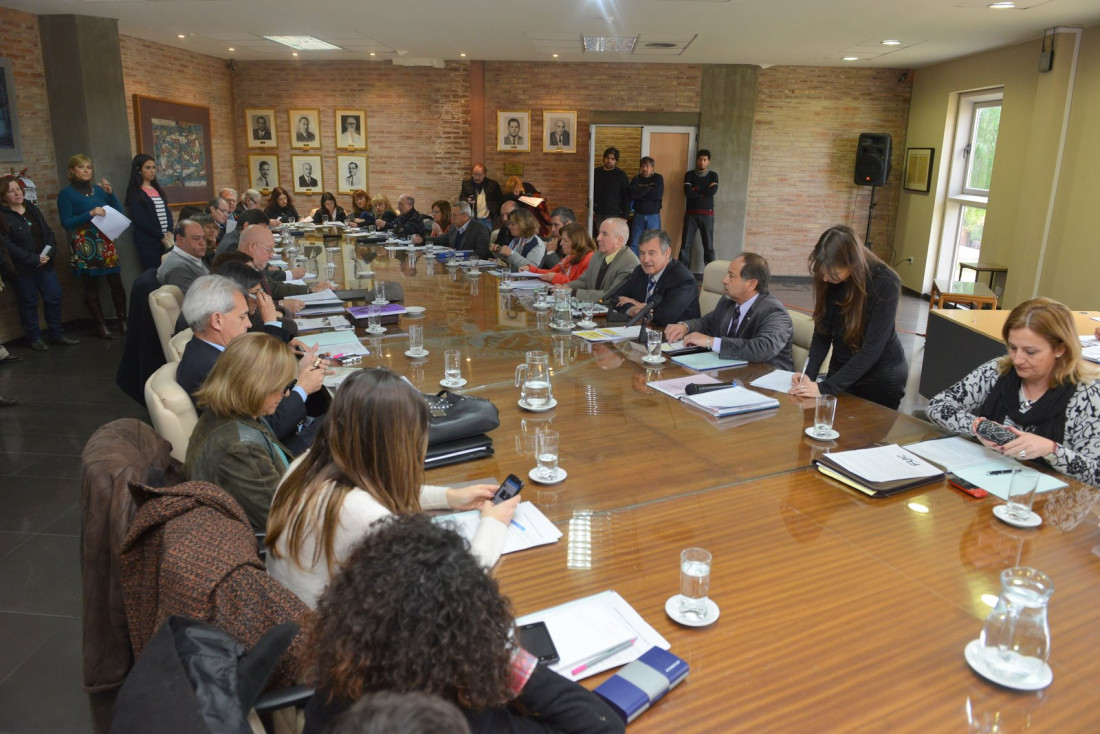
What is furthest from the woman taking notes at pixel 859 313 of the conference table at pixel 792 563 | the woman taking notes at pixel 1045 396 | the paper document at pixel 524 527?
the paper document at pixel 524 527

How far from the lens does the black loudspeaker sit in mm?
11102

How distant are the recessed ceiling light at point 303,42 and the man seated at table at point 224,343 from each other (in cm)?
800

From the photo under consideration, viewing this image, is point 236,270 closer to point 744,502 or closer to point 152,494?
point 152,494

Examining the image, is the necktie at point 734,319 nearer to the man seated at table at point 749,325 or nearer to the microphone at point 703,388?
the man seated at table at point 749,325

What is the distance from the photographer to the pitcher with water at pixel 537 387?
2.82 meters

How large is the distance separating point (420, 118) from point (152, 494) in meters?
11.8

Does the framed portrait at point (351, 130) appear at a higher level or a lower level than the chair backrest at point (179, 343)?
higher

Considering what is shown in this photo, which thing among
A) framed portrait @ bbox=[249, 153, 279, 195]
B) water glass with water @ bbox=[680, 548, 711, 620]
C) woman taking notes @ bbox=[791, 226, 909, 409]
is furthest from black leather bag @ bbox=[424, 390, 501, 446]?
framed portrait @ bbox=[249, 153, 279, 195]

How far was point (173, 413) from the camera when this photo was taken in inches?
97.2

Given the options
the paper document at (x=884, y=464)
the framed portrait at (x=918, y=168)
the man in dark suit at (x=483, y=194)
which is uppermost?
the framed portrait at (x=918, y=168)

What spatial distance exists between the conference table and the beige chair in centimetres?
89

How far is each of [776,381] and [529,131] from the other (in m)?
10.0

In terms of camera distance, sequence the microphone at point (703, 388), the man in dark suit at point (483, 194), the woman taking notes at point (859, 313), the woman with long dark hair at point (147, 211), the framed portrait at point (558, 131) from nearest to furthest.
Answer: the microphone at point (703, 388), the woman taking notes at point (859, 313), the woman with long dark hair at point (147, 211), the man in dark suit at point (483, 194), the framed portrait at point (558, 131)

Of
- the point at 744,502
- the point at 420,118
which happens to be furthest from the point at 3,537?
the point at 420,118
